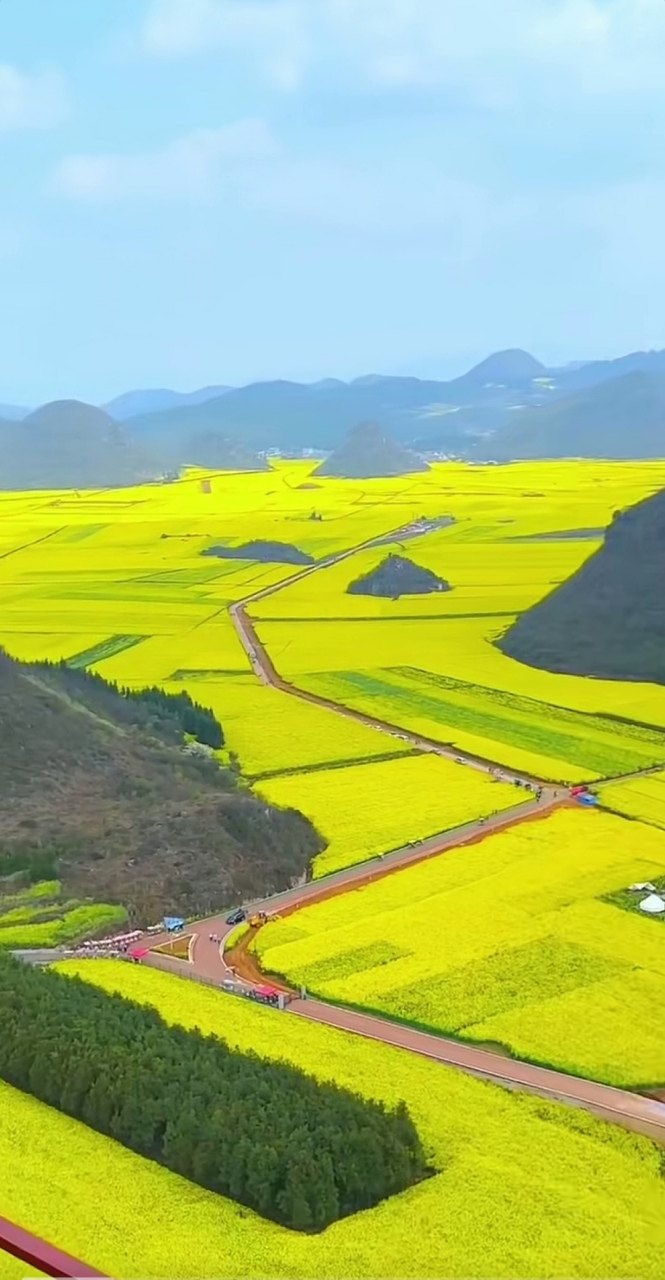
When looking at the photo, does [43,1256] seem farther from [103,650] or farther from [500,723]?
[103,650]

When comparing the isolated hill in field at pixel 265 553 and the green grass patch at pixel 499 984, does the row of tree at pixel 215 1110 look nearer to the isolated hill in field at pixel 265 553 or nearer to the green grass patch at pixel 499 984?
the green grass patch at pixel 499 984

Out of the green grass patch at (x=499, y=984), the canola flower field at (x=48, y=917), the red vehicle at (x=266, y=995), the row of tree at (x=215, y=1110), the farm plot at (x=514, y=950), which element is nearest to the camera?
the row of tree at (x=215, y=1110)

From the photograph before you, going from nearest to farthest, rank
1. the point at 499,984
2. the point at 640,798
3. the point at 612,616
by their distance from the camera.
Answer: the point at 499,984 → the point at 640,798 → the point at 612,616

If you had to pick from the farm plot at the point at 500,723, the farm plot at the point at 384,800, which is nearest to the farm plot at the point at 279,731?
the farm plot at the point at 384,800

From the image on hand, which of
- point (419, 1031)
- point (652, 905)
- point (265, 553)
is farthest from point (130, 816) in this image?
point (265, 553)

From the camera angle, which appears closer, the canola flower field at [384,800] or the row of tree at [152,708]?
the canola flower field at [384,800]

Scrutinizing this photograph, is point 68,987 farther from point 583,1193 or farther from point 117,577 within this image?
point 117,577
